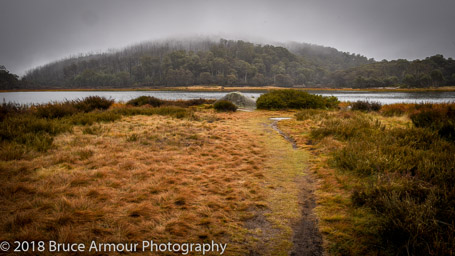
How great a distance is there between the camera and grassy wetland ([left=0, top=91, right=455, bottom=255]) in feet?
7.05

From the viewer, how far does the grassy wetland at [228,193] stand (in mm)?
2148

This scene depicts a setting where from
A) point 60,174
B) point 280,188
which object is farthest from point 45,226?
point 280,188

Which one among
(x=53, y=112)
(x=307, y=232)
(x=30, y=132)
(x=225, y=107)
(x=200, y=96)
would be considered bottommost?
(x=307, y=232)

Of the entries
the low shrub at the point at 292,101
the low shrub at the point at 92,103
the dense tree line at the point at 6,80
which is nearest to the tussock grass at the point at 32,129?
the low shrub at the point at 92,103

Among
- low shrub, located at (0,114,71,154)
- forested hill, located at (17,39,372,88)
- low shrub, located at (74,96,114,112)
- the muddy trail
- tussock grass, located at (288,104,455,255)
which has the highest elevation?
forested hill, located at (17,39,372,88)

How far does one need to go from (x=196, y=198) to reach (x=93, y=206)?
135 centimetres

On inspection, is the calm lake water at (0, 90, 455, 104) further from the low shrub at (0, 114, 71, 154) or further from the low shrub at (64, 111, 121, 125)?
the low shrub at (0, 114, 71, 154)

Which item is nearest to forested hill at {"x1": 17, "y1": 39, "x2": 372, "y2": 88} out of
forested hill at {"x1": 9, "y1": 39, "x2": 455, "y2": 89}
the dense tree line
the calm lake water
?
forested hill at {"x1": 9, "y1": 39, "x2": 455, "y2": 89}

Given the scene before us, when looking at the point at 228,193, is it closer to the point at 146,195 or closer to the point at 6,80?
the point at 146,195

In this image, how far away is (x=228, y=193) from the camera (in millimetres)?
3375

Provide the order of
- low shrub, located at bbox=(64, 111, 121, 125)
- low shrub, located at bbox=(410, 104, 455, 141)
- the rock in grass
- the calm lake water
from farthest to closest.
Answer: the calm lake water, the rock in grass, low shrub, located at bbox=(64, 111, 121, 125), low shrub, located at bbox=(410, 104, 455, 141)

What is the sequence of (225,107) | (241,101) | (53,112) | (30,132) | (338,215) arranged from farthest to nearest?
(241,101), (225,107), (53,112), (30,132), (338,215)

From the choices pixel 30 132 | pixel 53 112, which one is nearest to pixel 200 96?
pixel 53 112

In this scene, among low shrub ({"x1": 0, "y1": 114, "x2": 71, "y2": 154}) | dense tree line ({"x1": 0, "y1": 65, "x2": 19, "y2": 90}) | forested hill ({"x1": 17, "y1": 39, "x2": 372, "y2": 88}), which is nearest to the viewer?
low shrub ({"x1": 0, "y1": 114, "x2": 71, "y2": 154})
